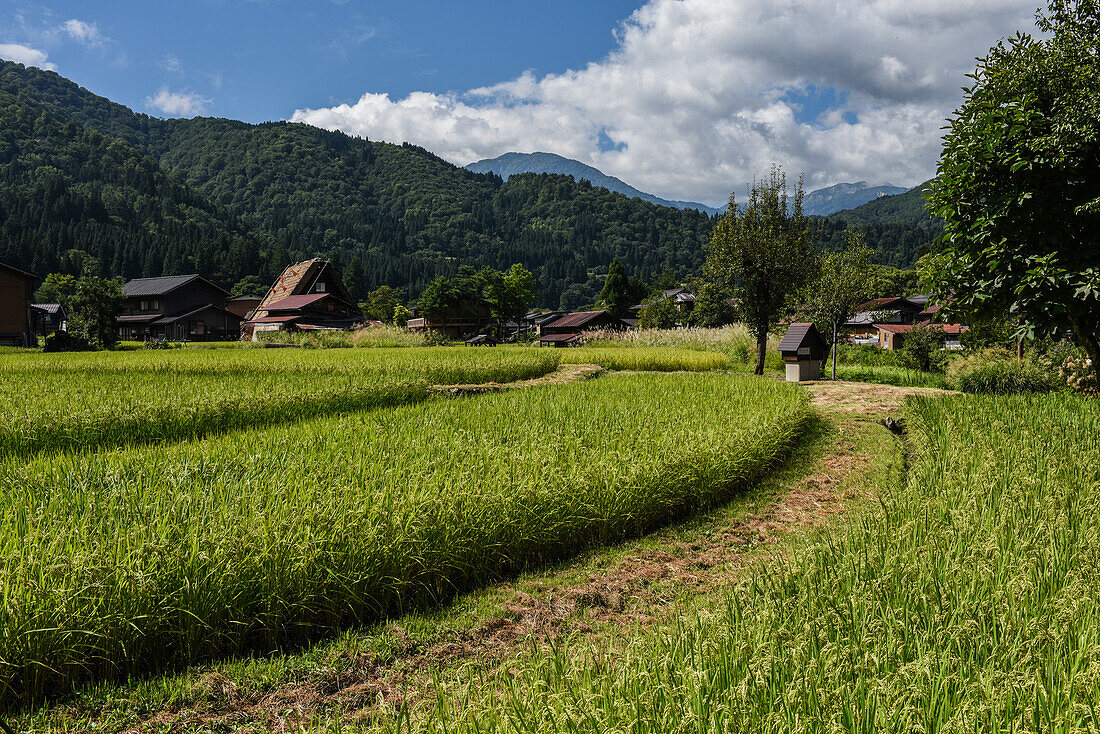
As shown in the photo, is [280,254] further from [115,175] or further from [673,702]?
[673,702]

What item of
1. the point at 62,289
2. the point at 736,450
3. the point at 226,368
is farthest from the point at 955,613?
the point at 62,289

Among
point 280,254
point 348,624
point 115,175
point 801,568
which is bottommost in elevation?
point 348,624

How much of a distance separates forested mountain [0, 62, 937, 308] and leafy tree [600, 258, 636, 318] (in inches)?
1376

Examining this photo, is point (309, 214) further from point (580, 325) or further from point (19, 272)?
point (19, 272)

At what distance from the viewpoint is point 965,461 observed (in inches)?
214

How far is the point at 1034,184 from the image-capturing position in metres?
7.20

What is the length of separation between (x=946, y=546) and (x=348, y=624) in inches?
158

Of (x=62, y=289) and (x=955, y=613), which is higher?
(x=62, y=289)

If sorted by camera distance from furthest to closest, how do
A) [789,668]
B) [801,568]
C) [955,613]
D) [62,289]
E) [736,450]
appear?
[62,289], [736,450], [801,568], [955,613], [789,668]

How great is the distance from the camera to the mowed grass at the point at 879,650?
6.17 feet

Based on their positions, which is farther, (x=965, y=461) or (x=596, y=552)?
(x=965, y=461)

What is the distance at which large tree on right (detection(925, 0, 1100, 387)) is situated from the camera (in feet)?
21.7

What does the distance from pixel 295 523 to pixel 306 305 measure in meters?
50.8

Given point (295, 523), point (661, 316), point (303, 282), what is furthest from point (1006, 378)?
point (303, 282)
